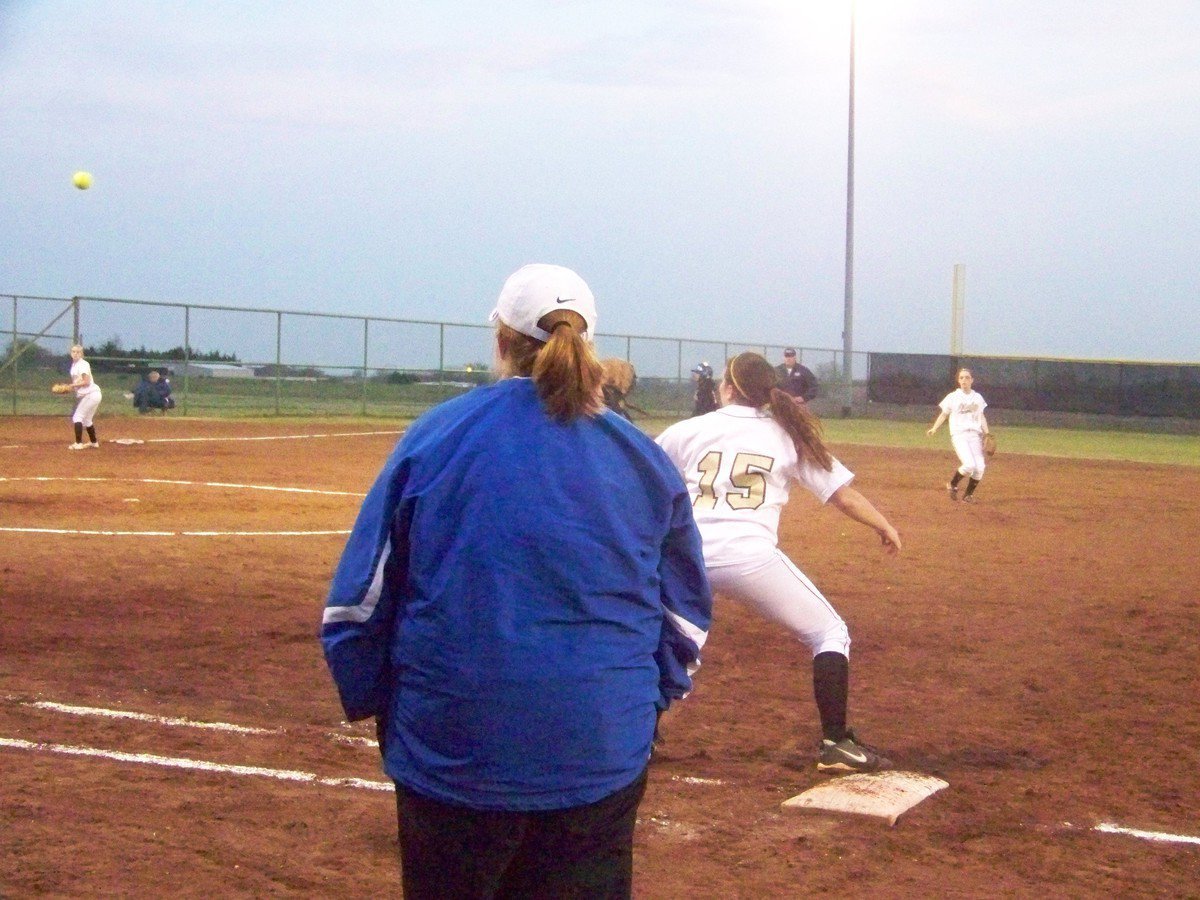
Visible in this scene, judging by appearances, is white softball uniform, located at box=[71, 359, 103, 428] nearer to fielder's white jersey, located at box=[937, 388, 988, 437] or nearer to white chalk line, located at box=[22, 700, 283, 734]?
fielder's white jersey, located at box=[937, 388, 988, 437]

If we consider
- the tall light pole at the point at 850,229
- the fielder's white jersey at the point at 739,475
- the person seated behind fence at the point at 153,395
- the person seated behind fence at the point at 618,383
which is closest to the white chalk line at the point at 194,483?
the fielder's white jersey at the point at 739,475

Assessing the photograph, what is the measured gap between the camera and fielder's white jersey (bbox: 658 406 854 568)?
6016mm

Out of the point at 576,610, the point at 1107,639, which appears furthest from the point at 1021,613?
the point at 576,610

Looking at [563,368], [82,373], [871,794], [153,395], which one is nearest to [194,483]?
[82,373]

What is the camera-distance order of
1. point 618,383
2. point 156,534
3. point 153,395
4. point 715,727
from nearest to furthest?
point 618,383
point 715,727
point 156,534
point 153,395

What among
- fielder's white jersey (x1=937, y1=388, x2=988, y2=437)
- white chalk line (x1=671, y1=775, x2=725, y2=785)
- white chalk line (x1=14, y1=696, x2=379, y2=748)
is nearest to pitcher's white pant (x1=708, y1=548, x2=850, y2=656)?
white chalk line (x1=671, y1=775, x2=725, y2=785)

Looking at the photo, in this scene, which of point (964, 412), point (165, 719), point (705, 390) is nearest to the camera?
point (165, 719)

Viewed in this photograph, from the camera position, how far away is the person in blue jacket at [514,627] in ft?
8.55

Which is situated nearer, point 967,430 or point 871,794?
point 871,794

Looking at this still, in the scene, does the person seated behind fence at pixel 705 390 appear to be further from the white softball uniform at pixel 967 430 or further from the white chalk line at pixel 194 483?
the white chalk line at pixel 194 483

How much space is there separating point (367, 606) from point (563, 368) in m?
0.58

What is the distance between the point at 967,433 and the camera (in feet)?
63.2

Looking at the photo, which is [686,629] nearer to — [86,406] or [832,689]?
[832,689]

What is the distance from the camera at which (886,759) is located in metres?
6.18
